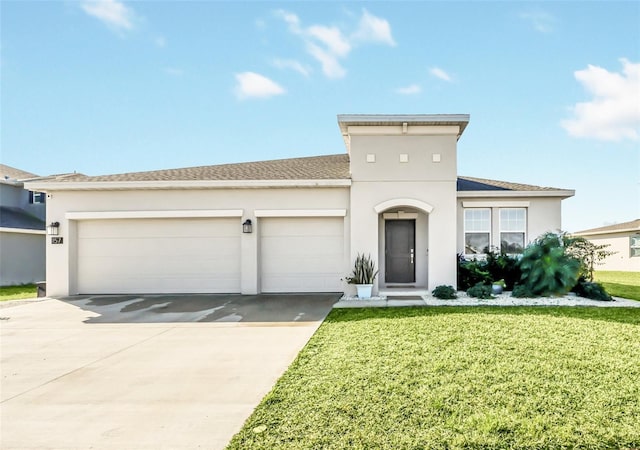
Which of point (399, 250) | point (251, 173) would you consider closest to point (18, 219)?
point (251, 173)

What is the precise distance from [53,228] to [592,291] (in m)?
15.9

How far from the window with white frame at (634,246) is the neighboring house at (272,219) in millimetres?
13984

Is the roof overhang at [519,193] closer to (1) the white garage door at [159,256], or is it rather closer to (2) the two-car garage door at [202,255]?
(2) the two-car garage door at [202,255]

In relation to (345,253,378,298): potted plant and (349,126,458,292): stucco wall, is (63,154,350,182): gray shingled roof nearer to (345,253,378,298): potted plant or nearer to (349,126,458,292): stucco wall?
(349,126,458,292): stucco wall

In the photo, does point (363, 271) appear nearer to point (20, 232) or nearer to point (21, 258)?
point (20, 232)

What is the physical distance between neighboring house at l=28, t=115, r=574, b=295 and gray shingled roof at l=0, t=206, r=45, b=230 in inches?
294

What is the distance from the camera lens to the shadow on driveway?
7.84m

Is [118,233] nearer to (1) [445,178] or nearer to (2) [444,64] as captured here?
(1) [445,178]

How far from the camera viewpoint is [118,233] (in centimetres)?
1134

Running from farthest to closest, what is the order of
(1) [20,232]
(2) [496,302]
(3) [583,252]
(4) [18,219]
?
(4) [18,219] < (1) [20,232] < (3) [583,252] < (2) [496,302]

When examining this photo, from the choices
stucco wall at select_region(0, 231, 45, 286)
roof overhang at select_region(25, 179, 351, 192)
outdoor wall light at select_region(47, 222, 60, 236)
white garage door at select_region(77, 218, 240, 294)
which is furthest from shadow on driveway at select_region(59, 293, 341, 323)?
stucco wall at select_region(0, 231, 45, 286)

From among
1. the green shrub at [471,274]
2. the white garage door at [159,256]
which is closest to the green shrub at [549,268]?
the green shrub at [471,274]

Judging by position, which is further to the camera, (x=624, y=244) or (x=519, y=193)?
(x=624, y=244)

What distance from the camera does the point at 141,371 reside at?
184 inches
